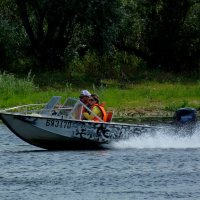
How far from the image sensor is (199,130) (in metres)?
29.5

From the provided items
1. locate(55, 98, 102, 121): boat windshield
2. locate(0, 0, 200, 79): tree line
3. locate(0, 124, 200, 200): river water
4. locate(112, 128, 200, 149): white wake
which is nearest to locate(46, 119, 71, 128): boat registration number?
locate(55, 98, 102, 121): boat windshield

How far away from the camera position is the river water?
2089 cm

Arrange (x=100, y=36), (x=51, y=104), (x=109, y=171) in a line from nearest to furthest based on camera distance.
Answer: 1. (x=109, y=171)
2. (x=51, y=104)
3. (x=100, y=36)

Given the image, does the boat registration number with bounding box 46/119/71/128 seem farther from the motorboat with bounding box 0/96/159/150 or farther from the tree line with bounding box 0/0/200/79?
the tree line with bounding box 0/0/200/79

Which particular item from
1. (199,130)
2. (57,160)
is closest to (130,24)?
(199,130)

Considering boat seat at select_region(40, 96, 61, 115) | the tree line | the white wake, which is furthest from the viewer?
the tree line

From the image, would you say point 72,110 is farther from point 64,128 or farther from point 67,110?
point 64,128

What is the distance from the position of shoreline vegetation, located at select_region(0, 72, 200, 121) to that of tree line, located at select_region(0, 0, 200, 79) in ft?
9.42

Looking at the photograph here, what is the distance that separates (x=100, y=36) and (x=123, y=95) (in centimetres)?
564

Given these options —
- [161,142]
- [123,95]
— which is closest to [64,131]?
[161,142]

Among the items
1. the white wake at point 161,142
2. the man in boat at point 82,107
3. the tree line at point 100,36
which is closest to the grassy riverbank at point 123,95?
the tree line at point 100,36

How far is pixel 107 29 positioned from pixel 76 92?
5.42 m

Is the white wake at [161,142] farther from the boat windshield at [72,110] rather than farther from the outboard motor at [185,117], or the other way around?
the boat windshield at [72,110]

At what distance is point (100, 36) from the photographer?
45.6 metres
